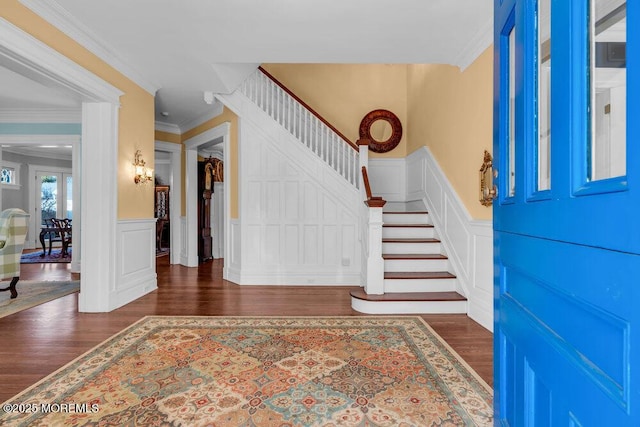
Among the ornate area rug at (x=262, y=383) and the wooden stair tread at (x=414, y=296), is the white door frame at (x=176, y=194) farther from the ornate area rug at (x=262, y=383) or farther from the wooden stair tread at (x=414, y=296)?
the wooden stair tread at (x=414, y=296)

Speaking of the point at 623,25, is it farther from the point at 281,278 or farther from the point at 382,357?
the point at 281,278

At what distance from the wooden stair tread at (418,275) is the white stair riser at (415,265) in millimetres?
45

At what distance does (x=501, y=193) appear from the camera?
4.26 feet

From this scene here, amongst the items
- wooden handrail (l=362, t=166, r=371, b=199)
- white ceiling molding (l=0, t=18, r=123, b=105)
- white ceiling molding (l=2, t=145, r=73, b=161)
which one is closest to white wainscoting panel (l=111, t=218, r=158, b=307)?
white ceiling molding (l=0, t=18, r=123, b=105)

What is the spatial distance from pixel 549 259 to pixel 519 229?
23 cm

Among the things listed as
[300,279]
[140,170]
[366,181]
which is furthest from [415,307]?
[140,170]

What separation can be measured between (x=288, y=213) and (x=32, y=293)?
3592 millimetres

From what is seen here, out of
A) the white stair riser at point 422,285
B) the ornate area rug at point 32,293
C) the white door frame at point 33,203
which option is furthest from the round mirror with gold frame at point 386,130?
the white door frame at point 33,203

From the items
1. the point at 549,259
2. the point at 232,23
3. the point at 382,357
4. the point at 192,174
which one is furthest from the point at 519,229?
the point at 192,174

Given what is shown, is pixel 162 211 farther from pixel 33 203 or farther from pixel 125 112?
pixel 125 112

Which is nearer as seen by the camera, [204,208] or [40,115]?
[40,115]

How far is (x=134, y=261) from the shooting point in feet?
13.7

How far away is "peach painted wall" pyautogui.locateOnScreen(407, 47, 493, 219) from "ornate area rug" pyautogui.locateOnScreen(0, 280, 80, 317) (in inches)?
204

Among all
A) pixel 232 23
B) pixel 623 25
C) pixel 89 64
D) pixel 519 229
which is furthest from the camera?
pixel 89 64
